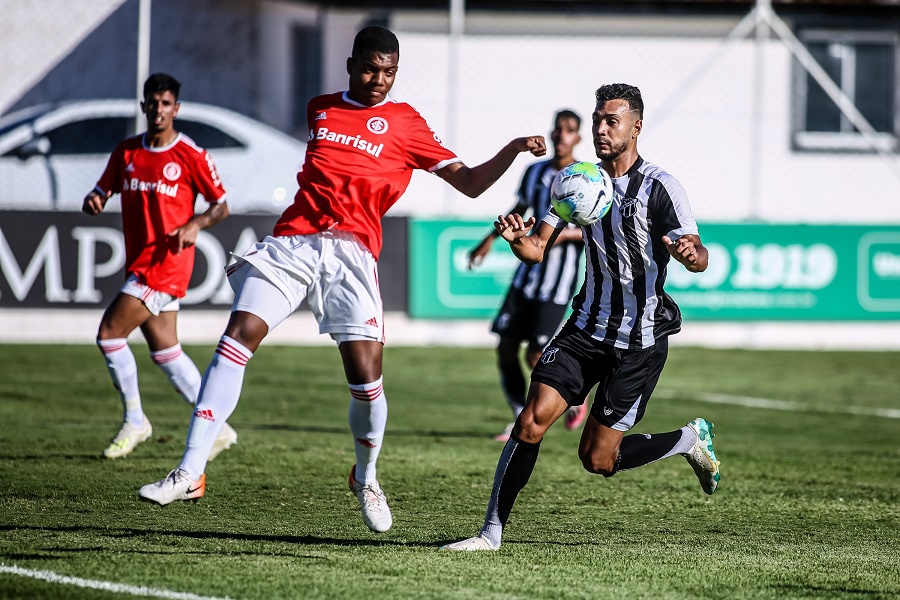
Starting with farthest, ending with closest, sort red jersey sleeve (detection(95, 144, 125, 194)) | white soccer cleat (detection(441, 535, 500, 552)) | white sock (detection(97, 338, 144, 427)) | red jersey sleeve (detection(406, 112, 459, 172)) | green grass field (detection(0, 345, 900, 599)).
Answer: white sock (detection(97, 338, 144, 427)) < red jersey sleeve (detection(95, 144, 125, 194)) < red jersey sleeve (detection(406, 112, 459, 172)) < white soccer cleat (detection(441, 535, 500, 552)) < green grass field (detection(0, 345, 900, 599))

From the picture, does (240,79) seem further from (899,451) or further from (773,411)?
(899,451)

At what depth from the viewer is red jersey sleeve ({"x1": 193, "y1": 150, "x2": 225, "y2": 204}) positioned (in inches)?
325

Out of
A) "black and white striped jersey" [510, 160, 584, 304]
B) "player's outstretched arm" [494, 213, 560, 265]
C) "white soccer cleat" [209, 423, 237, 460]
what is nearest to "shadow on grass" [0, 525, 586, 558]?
"player's outstretched arm" [494, 213, 560, 265]

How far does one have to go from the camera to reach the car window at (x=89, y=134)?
53.6 ft

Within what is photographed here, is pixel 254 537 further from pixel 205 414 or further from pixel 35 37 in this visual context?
pixel 35 37

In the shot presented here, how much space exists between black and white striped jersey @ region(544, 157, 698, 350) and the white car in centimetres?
993

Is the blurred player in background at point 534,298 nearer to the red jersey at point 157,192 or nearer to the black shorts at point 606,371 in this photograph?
the red jersey at point 157,192

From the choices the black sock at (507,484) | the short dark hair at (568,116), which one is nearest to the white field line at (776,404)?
the short dark hair at (568,116)

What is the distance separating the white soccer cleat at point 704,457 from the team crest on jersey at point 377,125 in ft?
6.94

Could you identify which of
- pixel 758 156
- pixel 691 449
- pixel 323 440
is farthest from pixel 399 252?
pixel 691 449

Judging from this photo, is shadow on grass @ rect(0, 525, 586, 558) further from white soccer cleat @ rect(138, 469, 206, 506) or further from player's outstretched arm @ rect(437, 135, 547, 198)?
player's outstretched arm @ rect(437, 135, 547, 198)

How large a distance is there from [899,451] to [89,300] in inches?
363

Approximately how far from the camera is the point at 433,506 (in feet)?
23.0

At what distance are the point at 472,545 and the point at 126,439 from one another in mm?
3421
